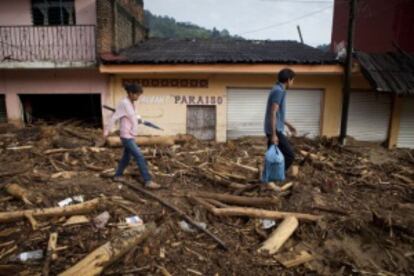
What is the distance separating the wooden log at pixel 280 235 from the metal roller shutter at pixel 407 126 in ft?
29.8

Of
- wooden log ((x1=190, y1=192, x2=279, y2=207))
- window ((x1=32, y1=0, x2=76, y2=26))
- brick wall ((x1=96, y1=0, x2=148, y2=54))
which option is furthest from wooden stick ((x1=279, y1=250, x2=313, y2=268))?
window ((x1=32, y1=0, x2=76, y2=26))

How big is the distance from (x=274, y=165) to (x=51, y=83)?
32.1ft

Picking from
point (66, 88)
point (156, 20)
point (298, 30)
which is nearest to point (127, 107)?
point (66, 88)

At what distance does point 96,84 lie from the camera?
36.1ft

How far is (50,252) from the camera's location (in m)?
3.58

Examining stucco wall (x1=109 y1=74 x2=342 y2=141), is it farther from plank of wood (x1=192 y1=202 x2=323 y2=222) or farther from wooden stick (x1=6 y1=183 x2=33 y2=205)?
plank of wood (x1=192 y1=202 x2=323 y2=222)

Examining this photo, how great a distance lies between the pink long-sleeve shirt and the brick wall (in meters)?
6.08

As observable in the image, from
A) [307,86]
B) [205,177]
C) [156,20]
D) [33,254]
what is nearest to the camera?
[33,254]

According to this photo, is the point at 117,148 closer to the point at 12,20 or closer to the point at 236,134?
the point at 236,134

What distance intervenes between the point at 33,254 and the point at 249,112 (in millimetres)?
8896

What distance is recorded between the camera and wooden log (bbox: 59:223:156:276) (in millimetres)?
3172

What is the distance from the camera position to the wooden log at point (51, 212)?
14.2ft

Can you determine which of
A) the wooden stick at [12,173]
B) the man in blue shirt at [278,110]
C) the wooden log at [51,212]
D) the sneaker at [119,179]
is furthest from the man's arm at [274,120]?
the wooden stick at [12,173]

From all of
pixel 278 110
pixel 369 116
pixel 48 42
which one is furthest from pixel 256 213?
pixel 48 42
